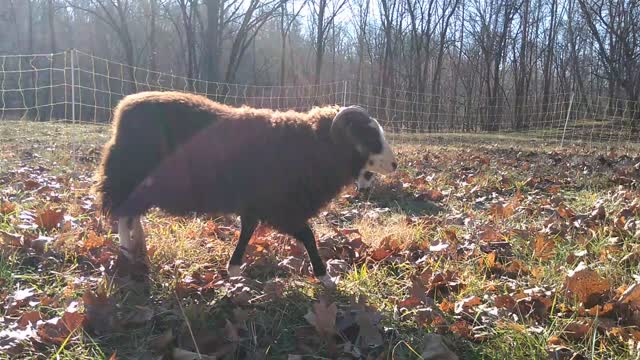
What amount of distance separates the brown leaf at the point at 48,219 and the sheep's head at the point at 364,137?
82.1 inches

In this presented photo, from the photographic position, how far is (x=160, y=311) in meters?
2.46

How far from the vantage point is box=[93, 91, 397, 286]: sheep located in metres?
2.99

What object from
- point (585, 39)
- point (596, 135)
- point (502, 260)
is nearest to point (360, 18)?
point (585, 39)

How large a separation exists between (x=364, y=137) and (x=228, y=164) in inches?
33.1

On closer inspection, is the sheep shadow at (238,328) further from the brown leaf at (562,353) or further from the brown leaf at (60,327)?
the brown leaf at (562,353)

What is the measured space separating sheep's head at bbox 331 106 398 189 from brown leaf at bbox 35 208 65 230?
2.08 metres

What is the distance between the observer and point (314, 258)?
2.96 meters

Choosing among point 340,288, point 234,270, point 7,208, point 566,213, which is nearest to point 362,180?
point 340,288

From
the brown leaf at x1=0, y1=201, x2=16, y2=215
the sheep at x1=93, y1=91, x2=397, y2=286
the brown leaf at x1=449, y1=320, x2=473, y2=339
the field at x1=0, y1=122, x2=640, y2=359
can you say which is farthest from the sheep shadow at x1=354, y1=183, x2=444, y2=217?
the brown leaf at x1=0, y1=201, x2=16, y2=215

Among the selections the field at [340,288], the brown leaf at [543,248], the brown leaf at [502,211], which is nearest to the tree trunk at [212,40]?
the field at [340,288]

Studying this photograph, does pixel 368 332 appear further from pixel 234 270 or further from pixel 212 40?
pixel 212 40

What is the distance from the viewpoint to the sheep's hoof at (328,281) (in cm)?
286

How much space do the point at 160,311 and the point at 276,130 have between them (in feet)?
4.08

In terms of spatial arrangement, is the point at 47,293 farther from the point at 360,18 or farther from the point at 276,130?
the point at 360,18
